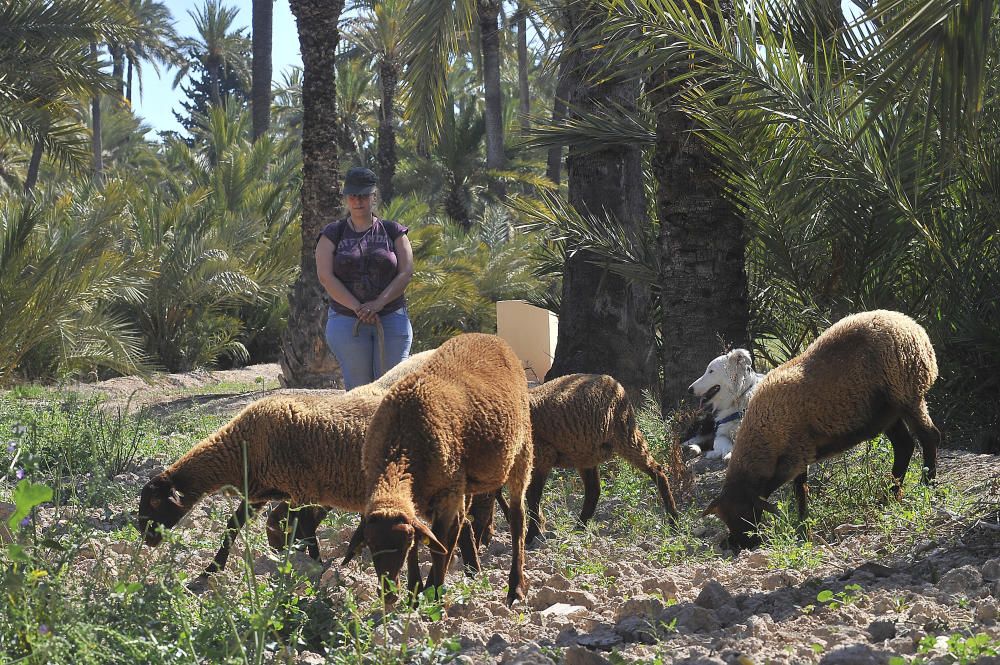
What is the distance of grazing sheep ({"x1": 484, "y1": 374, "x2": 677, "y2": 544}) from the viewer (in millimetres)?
5996

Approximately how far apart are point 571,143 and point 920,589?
600 cm

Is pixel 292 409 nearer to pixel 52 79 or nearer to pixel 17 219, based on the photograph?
pixel 17 219

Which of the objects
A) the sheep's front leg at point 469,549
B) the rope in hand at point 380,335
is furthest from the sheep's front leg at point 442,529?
the rope in hand at point 380,335

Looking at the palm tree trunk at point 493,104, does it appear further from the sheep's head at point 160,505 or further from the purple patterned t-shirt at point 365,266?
the sheep's head at point 160,505

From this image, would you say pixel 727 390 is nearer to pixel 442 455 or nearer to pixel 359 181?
pixel 359 181

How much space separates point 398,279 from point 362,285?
0.25 metres

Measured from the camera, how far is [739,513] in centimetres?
543

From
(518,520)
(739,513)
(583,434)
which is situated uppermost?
(583,434)

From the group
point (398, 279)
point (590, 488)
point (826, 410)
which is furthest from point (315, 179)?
point (826, 410)

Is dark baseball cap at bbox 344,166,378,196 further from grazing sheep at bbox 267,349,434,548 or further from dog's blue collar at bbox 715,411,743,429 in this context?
dog's blue collar at bbox 715,411,743,429

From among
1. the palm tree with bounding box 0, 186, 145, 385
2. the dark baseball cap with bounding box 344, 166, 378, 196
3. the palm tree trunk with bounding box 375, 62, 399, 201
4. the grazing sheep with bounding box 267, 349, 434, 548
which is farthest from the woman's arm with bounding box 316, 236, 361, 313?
the palm tree trunk with bounding box 375, 62, 399, 201

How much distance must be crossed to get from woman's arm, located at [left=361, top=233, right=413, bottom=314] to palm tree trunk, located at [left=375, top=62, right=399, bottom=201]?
24.9m

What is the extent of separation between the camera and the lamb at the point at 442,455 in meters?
3.66

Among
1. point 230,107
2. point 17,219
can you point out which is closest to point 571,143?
point 17,219
